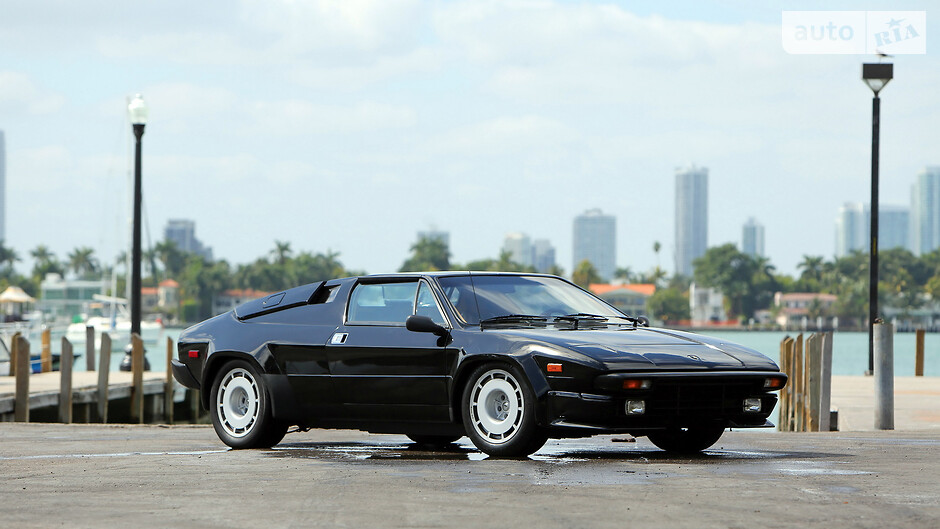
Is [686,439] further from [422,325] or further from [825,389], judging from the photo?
[825,389]

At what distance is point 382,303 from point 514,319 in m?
1.09

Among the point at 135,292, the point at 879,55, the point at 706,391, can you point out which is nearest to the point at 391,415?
the point at 706,391

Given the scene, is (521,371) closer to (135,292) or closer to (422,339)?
(422,339)

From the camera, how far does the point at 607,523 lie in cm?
→ 649

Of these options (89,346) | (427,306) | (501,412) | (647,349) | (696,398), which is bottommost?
(89,346)

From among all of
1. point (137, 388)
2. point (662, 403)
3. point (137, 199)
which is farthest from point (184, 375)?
point (137, 199)

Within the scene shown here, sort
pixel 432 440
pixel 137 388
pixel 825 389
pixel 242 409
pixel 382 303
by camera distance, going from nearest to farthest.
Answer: pixel 382 303 → pixel 242 409 → pixel 432 440 → pixel 825 389 → pixel 137 388

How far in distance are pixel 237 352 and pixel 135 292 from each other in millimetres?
16188

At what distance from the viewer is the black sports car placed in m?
9.25

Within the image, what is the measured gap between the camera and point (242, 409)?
10938 millimetres

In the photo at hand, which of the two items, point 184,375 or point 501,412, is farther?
point 184,375

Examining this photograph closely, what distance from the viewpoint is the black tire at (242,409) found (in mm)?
10727

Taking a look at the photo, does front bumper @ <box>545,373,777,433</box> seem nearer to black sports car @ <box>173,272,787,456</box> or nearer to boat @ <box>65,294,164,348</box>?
black sports car @ <box>173,272,787,456</box>

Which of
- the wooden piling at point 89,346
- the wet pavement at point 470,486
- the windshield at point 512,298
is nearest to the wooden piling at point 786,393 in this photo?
the wet pavement at point 470,486
